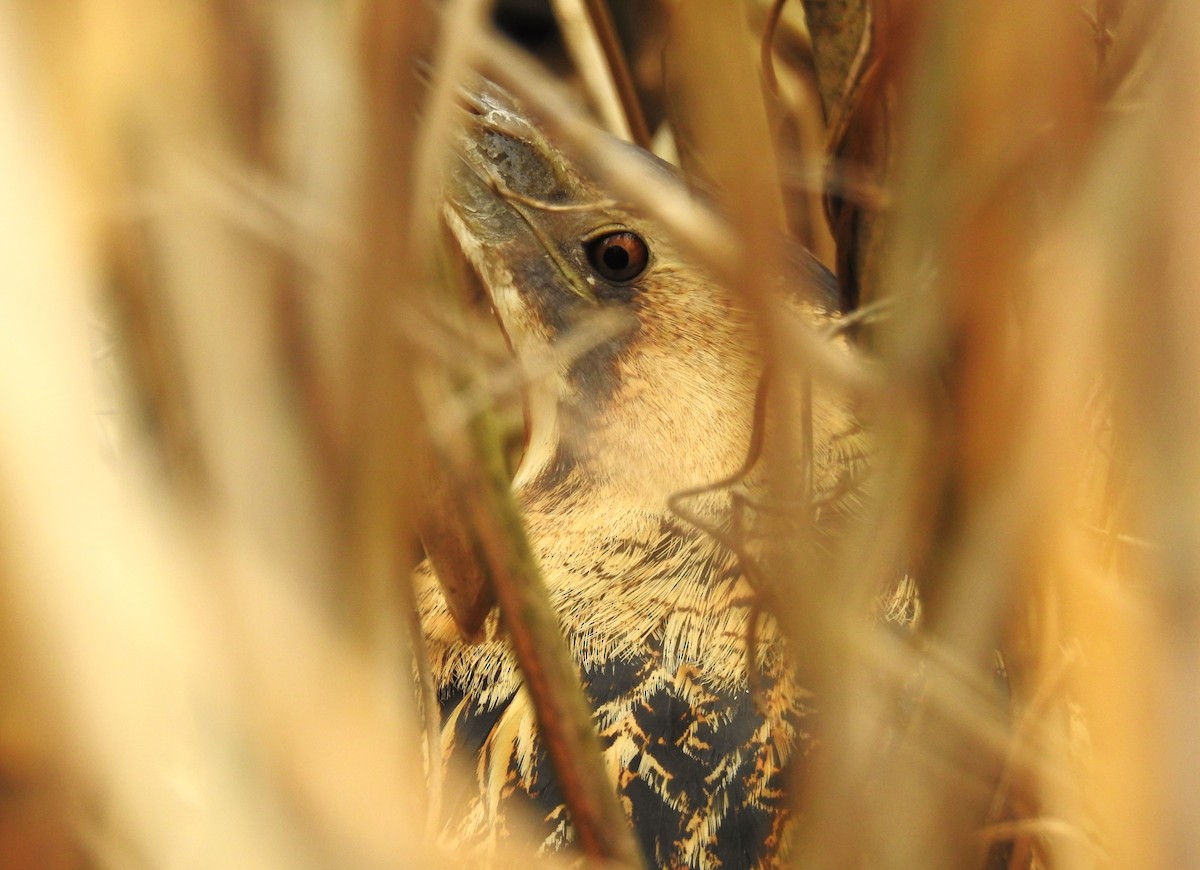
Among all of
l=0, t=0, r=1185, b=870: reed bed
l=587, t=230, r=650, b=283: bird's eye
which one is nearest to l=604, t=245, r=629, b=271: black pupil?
l=587, t=230, r=650, b=283: bird's eye

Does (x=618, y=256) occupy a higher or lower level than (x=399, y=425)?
lower

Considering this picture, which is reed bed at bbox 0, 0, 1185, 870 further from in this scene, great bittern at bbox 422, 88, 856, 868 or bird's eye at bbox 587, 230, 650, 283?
bird's eye at bbox 587, 230, 650, 283

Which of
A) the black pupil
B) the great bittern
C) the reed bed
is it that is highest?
the reed bed

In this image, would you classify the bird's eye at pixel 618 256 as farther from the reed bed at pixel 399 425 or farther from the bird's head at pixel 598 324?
the reed bed at pixel 399 425

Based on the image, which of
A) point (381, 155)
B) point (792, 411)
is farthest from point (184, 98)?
point (792, 411)

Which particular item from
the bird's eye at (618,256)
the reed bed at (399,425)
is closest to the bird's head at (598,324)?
the bird's eye at (618,256)

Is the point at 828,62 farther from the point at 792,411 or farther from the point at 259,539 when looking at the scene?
the point at 259,539

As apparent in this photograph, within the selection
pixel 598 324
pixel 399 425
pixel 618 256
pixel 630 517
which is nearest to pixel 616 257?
pixel 618 256

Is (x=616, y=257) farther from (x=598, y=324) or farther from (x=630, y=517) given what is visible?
(x=630, y=517)
